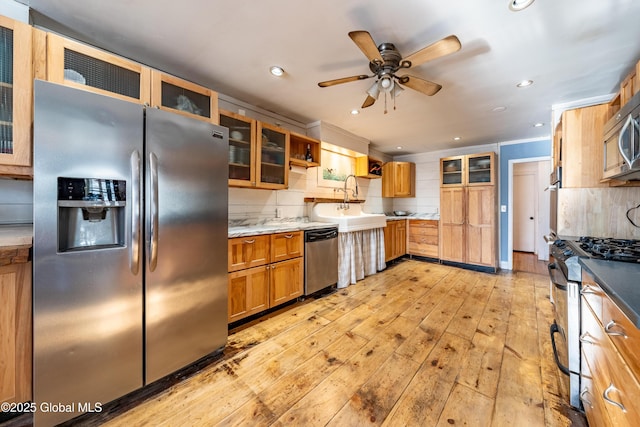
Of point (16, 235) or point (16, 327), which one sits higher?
point (16, 235)

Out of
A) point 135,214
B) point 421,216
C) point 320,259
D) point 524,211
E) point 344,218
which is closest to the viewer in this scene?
point 135,214

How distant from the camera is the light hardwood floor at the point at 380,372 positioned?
4.55ft

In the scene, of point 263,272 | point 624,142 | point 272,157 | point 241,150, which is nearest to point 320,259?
point 263,272

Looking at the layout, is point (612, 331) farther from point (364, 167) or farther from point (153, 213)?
point (364, 167)

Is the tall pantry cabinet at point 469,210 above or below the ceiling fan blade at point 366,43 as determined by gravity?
below

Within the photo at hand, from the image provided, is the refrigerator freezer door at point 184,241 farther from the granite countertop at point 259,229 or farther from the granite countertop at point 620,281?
the granite countertop at point 620,281

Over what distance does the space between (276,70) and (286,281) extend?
2191mm

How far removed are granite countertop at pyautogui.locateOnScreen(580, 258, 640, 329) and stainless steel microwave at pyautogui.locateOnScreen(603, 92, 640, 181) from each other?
565mm

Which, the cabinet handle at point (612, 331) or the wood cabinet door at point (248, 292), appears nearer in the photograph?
the cabinet handle at point (612, 331)

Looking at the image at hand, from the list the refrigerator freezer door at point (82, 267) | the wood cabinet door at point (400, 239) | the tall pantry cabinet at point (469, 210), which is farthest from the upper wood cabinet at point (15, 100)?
the tall pantry cabinet at point (469, 210)

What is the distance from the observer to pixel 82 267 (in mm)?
1302

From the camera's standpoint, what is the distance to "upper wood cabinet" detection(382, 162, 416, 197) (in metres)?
5.36

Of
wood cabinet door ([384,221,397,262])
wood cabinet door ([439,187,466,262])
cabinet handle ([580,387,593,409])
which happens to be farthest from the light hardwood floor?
wood cabinet door ([439,187,466,262])

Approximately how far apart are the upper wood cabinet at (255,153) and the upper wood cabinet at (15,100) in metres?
1.30
